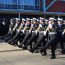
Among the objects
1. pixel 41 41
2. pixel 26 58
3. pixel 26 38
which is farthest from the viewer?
pixel 26 38

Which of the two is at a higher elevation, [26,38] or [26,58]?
[26,38]

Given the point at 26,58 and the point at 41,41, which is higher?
the point at 41,41

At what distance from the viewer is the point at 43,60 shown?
41.2 ft

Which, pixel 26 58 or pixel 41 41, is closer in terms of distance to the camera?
pixel 26 58

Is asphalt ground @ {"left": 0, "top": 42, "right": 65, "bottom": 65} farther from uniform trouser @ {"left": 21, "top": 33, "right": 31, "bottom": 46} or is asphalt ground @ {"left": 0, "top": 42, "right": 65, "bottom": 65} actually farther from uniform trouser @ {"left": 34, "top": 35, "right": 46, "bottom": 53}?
uniform trouser @ {"left": 21, "top": 33, "right": 31, "bottom": 46}

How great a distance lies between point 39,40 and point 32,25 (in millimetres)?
1633

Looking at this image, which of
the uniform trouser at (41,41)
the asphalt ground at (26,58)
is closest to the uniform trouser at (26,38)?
the asphalt ground at (26,58)

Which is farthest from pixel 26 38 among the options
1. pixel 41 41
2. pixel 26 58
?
pixel 26 58

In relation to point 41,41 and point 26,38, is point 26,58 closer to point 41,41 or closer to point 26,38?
point 41,41

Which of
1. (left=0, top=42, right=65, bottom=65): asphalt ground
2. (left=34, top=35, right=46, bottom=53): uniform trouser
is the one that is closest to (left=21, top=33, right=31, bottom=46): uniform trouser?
(left=0, top=42, right=65, bottom=65): asphalt ground

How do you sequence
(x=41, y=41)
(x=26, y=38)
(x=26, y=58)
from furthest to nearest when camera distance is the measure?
(x=26, y=38)
(x=41, y=41)
(x=26, y=58)

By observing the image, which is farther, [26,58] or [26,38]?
[26,38]

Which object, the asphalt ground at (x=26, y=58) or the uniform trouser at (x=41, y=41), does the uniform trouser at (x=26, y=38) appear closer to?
the asphalt ground at (x=26, y=58)

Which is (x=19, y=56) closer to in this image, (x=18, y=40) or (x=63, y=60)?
(x=63, y=60)
